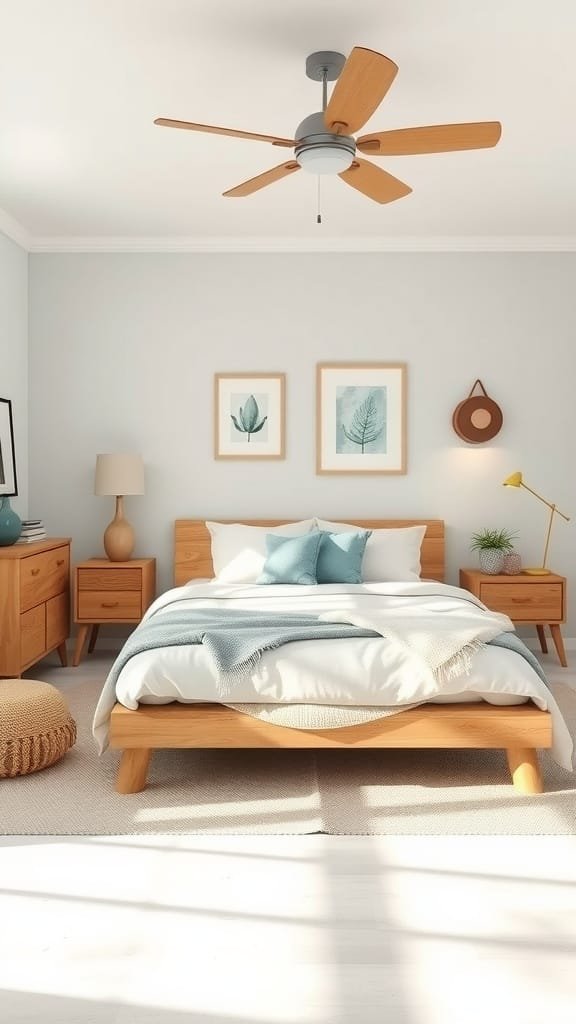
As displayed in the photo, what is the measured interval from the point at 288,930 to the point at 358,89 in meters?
2.32

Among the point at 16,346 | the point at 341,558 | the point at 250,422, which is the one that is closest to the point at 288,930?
the point at 341,558

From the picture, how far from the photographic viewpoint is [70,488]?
575 centimetres

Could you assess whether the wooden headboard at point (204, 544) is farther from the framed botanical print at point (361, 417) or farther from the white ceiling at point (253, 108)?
the white ceiling at point (253, 108)

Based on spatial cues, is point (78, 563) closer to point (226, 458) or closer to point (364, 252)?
point (226, 458)

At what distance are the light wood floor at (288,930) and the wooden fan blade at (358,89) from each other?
2256mm

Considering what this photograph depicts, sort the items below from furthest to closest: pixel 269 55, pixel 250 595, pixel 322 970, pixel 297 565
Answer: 1. pixel 297 565
2. pixel 250 595
3. pixel 269 55
4. pixel 322 970

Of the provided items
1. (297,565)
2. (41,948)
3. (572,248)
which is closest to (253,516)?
(297,565)

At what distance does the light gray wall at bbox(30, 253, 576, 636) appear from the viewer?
5699 mm

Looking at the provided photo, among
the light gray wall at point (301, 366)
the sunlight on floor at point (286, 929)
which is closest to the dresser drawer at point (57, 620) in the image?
the light gray wall at point (301, 366)

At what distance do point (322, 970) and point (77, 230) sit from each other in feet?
15.0

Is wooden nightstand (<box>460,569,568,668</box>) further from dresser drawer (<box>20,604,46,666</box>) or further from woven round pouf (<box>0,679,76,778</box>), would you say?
woven round pouf (<box>0,679,76,778</box>)

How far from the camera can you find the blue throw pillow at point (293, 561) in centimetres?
486

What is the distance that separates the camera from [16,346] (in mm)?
5512

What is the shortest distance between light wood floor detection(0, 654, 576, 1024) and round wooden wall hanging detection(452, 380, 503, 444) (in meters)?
3.20
